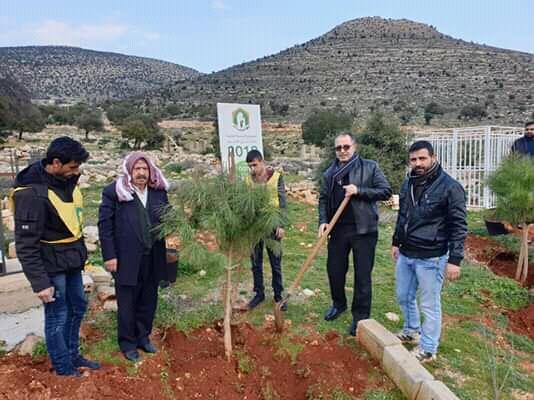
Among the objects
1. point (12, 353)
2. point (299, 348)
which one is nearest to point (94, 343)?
point (12, 353)

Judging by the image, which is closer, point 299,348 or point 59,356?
point 59,356

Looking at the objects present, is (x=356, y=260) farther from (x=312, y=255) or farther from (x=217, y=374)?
(x=217, y=374)

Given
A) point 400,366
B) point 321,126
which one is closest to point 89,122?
point 321,126

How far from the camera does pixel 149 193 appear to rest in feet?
10.7

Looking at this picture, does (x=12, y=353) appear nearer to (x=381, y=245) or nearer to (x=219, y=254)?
(x=219, y=254)

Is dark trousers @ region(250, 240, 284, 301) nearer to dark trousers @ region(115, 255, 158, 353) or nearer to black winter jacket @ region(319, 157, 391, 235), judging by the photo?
black winter jacket @ region(319, 157, 391, 235)

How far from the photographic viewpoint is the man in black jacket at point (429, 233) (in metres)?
3.14

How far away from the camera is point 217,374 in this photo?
3035mm

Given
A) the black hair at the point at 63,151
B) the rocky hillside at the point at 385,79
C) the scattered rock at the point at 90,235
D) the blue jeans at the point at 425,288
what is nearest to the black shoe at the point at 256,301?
the blue jeans at the point at 425,288

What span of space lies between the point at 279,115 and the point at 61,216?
144 feet

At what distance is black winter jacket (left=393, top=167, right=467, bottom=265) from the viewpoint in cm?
312

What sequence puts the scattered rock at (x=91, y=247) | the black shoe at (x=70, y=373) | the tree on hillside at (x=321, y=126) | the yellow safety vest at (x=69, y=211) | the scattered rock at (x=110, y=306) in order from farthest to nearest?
the tree on hillside at (x=321, y=126) → the scattered rock at (x=91, y=247) → the scattered rock at (x=110, y=306) → the black shoe at (x=70, y=373) → the yellow safety vest at (x=69, y=211)

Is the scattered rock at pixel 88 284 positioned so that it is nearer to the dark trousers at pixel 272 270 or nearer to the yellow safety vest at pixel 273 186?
the dark trousers at pixel 272 270

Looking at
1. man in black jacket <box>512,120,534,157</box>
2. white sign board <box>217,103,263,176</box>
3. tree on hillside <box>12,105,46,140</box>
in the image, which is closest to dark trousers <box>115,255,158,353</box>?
white sign board <box>217,103,263,176</box>
